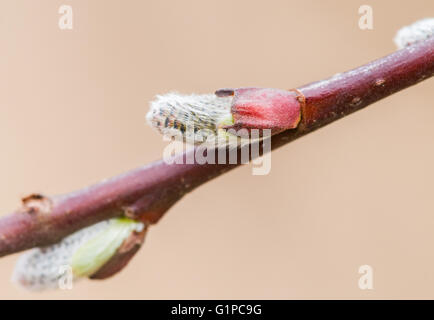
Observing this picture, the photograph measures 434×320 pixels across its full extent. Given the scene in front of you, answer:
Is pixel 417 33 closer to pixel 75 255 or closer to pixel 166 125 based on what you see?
pixel 166 125

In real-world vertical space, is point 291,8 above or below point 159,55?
above

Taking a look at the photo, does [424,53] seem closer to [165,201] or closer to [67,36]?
[165,201]

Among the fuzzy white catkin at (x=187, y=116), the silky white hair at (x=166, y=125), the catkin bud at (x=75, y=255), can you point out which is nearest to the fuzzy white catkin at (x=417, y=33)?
the silky white hair at (x=166, y=125)

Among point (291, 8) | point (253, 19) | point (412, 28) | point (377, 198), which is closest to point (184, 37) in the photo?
point (253, 19)

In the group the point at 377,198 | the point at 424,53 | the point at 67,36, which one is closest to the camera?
the point at 424,53

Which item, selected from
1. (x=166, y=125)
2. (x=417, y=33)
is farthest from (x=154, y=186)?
(x=417, y=33)

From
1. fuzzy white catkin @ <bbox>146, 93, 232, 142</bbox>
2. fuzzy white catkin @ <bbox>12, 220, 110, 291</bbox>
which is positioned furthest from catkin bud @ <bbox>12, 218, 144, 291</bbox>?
fuzzy white catkin @ <bbox>146, 93, 232, 142</bbox>
